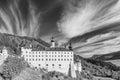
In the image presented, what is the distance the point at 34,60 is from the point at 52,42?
12.6 m

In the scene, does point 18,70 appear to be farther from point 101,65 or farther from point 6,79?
point 101,65

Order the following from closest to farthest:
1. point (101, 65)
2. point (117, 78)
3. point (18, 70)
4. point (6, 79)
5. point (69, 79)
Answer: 1. point (6, 79)
2. point (18, 70)
3. point (69, 79)
4. point (117, 78)
5. point (101, 65)

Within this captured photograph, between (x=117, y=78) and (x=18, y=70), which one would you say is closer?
(x=18, y=70)

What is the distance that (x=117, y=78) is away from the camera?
78.5 metres

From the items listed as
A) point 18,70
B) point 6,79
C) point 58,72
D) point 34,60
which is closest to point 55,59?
point 58,72

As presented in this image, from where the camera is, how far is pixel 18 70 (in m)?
40.5

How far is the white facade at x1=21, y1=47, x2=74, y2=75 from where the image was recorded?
45975mm

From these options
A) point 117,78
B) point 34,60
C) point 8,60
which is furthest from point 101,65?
point 8,60

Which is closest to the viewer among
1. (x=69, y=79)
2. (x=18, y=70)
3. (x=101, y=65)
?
(x=18, y=70)

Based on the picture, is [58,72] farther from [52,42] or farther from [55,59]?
[52,42]

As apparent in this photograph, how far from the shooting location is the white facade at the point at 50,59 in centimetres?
4597

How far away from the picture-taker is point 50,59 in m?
46.7

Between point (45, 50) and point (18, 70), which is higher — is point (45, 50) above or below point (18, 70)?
above

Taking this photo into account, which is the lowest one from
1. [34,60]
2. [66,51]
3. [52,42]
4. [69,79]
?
[69,79]
